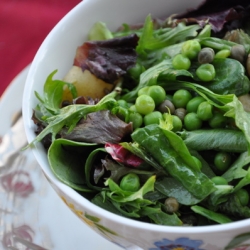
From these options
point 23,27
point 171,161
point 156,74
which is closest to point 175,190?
point 171,161

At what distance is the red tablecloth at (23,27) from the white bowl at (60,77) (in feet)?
2.12

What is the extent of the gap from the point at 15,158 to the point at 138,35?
0.47 m

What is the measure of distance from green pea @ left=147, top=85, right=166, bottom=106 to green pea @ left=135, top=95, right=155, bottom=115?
0.02 metres

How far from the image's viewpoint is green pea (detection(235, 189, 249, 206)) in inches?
30.8

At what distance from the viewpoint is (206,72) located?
3.06 ft

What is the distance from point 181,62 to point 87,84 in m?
0.24

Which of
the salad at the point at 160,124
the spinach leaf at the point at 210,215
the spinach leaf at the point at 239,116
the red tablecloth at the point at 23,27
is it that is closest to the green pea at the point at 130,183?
the salad at the point at 160,124

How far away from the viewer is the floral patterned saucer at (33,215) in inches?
39.8

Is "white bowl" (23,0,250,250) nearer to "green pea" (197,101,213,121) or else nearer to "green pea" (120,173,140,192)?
"green pea" (120,173,140,192)

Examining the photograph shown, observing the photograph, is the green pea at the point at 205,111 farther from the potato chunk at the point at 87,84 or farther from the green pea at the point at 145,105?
the potato chunk at the point at 87,84

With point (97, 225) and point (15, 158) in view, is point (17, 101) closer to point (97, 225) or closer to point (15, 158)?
point (15, 158)

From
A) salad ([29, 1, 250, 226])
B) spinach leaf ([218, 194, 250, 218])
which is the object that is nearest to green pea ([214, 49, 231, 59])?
salad ([29, 1, 250, 226])

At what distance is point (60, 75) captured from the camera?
3.62 feet

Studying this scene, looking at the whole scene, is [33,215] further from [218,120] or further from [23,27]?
[23,27]
